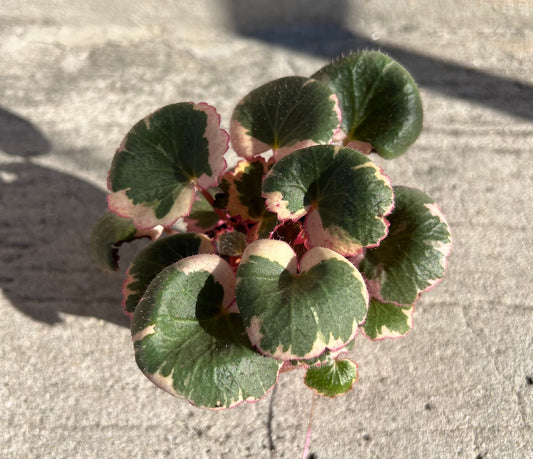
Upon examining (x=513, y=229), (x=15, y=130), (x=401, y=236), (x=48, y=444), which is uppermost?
(x=401, y=236)

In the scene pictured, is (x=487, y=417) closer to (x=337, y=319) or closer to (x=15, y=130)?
→ (x=337, y=319)

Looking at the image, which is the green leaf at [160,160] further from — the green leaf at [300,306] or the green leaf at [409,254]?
the green leaf at [409,254]

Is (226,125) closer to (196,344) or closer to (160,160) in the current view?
(160,160)

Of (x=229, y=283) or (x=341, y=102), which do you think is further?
(x=341, y=102)

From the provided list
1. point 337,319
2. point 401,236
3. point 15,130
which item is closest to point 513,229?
point 401,236

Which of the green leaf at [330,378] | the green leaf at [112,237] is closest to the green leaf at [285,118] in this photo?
the green leaf at [112,237]

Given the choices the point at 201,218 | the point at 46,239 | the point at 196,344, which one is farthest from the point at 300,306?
the point at 46,239
